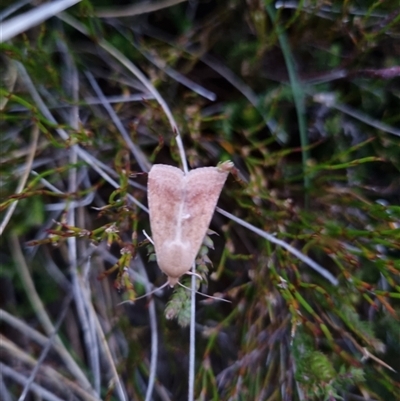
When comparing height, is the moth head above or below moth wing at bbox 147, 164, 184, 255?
below

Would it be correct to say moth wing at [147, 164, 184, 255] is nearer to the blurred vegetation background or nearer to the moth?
the moth

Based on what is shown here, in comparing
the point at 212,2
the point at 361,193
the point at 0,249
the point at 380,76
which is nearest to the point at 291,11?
the point at 212,2

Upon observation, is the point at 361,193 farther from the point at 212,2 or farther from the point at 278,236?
the point at 212,2

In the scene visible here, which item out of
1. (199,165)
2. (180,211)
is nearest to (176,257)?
(180,211)

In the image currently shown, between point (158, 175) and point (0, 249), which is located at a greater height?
point (158, 175)

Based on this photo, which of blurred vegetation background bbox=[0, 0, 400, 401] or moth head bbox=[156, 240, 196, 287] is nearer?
moth head bbox=[156, 240, 196, 287]

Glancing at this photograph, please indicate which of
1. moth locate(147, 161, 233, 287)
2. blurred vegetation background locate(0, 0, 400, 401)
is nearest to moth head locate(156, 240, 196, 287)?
moth locate(147, 161, 233, 287)
